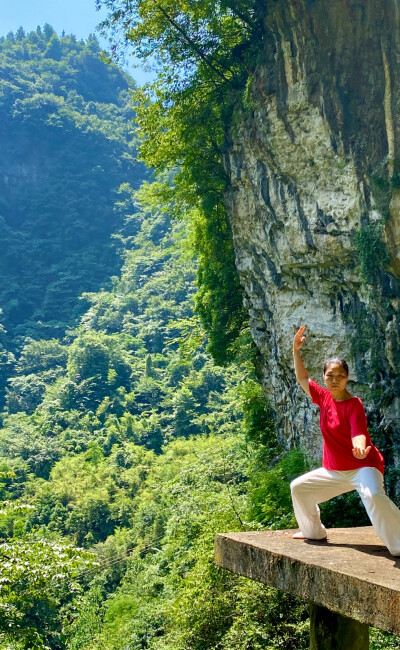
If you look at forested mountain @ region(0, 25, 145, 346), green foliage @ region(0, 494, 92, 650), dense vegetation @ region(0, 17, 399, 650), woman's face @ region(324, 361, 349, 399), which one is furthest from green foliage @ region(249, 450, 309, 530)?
forested mountain @ region(0, 25, 145, 346)

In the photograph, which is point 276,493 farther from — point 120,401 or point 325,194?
point 120,401

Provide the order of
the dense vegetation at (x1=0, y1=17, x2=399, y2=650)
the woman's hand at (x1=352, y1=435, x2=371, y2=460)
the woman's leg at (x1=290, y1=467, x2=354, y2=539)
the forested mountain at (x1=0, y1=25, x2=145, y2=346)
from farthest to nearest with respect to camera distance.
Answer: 1. the forested mountain at (x1=0, y1=25, x2=145, y2=346)
2. the dense vegetation at (x1=0, y1=17, x2=399, y2=650)
3. the woman's leg at (x1=290, y1=467, x2=354, y2=539)
4. the woman's hand at (x1=352, y1=435, x2=371, y2=460)

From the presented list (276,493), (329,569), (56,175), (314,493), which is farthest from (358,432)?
(56,175)

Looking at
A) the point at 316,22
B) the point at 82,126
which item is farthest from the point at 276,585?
the point at 82,126

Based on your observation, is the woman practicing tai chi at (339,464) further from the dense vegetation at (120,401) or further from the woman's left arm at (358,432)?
the dense vegetation at (120,401)

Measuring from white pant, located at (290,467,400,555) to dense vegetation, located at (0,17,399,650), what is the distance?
13.1 ft

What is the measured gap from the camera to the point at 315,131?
12.5m

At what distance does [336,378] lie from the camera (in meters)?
3.78

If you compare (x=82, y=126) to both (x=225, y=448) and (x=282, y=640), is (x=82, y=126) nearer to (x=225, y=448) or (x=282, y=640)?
(x=225, y=448)

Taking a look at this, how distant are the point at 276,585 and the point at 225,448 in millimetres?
23354

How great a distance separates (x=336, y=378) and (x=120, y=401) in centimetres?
7804

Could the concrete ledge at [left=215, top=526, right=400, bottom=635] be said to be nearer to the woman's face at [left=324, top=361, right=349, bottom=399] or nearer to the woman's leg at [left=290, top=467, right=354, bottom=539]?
the woman's leg at [left=290, top=467, right=354, bottom=539]

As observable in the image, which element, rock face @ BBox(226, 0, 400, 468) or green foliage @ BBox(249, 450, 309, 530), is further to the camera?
green foliage @ BBox(249, 450, 309, 530)

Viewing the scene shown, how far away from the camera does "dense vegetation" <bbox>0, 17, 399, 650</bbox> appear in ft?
38.8
